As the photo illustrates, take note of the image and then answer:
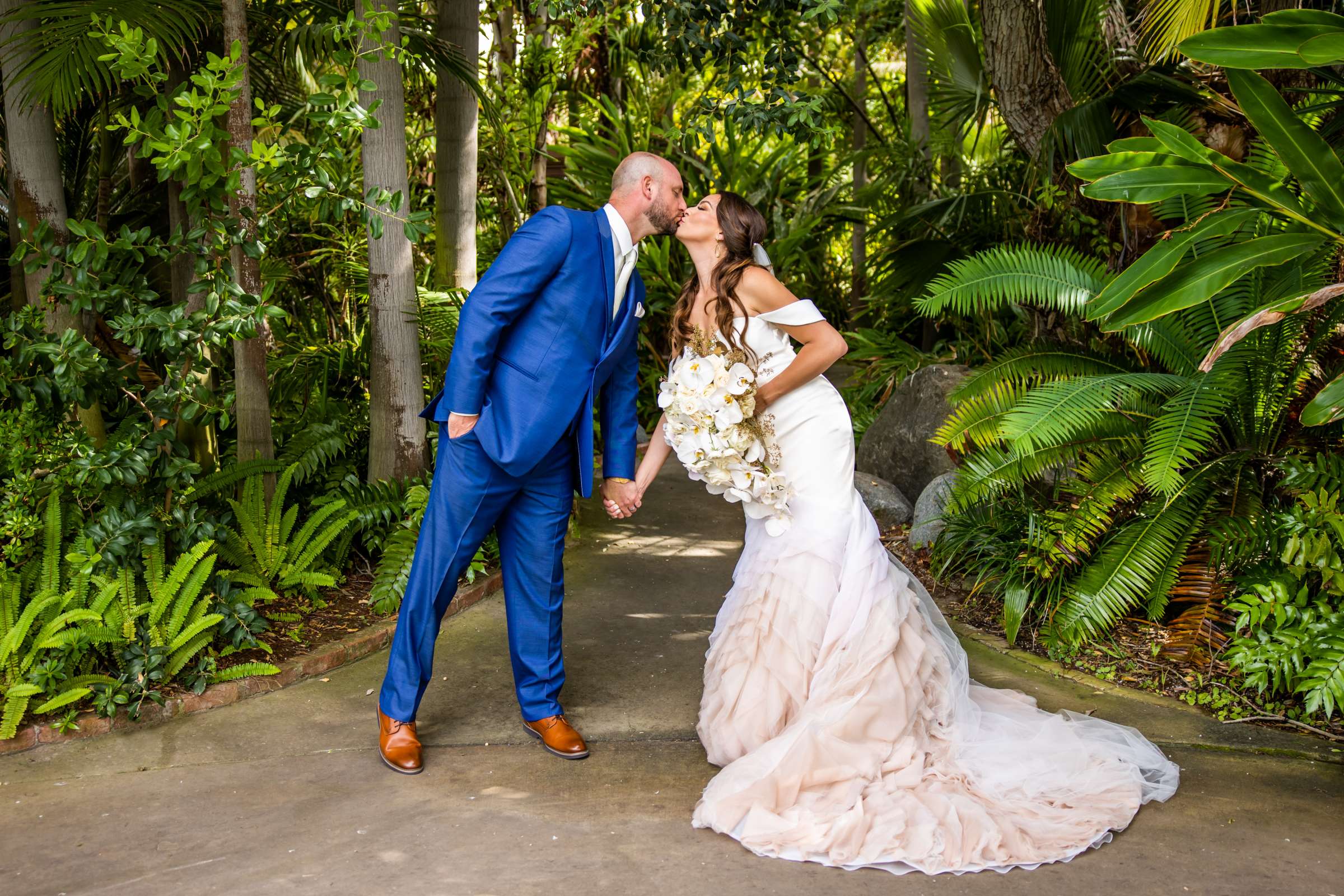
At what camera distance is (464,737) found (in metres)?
4.11

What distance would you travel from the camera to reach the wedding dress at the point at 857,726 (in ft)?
10.9

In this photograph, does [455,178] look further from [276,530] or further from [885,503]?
[885,503]

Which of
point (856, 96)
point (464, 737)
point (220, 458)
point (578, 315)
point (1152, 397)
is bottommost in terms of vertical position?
point (464, 737)

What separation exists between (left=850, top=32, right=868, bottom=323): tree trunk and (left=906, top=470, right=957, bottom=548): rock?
11.5ft

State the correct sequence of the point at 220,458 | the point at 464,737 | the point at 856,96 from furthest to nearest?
the point at 856,96, the point at 220,458, the point at 464,737

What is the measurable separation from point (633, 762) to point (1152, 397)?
3.02 m

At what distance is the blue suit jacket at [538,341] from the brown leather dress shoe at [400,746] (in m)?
1.01

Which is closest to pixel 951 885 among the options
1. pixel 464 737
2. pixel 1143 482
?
pixel 464 737

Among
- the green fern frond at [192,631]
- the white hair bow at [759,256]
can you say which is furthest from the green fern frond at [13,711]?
the white hair bow at [759,256]

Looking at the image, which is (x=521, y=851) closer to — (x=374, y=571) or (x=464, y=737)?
(x=464, y=737)

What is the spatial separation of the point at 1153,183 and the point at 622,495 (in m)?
2.12

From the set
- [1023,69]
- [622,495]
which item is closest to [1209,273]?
[622,495]

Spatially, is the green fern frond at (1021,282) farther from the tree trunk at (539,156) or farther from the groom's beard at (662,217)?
the tree trunk at (539,156)

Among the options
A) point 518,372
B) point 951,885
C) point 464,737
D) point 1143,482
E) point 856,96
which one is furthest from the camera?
point 856,96
